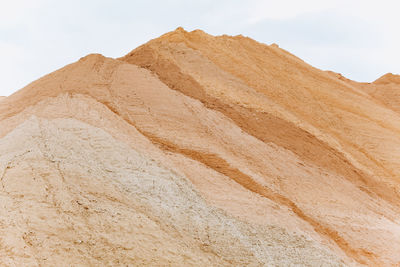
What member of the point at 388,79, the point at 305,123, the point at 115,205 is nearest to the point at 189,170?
the point at 115,205

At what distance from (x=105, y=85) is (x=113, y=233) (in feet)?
21.6

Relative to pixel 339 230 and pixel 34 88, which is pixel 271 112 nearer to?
pixel 339 230

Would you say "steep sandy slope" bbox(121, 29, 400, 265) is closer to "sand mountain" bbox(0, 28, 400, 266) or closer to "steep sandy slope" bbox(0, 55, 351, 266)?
"sand mountain" bbox(0, 28, 400, 266)

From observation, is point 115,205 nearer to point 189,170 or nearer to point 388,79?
point 189,170

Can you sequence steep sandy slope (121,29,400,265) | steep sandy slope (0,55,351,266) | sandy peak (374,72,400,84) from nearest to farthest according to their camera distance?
steep sandy slope (0,55,351,266), steep sandy slope (121,29,400,265), sandy peak (374,72,400,84)

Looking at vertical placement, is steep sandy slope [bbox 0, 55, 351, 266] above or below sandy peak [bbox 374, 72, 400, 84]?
below

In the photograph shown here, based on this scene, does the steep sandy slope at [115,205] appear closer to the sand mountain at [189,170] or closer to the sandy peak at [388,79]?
the sand mountain at [189,170]

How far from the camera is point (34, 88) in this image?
1266cm

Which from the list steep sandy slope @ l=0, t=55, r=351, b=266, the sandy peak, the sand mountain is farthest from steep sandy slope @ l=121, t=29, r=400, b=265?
the sandy peak

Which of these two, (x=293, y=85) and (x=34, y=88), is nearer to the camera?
(x=34, y=88)

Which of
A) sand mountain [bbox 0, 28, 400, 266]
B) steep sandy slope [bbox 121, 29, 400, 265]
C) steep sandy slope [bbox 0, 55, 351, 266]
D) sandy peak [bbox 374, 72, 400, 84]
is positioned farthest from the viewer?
sandy peak [bbox 374, 72, 400, 84]

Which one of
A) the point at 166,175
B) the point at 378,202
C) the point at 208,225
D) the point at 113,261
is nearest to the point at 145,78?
the point at 166,175

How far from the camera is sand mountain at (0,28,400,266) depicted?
22.3ft

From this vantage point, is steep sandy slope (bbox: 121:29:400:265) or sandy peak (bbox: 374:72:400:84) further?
sandy peak (bbox: 374:72:400:84)
